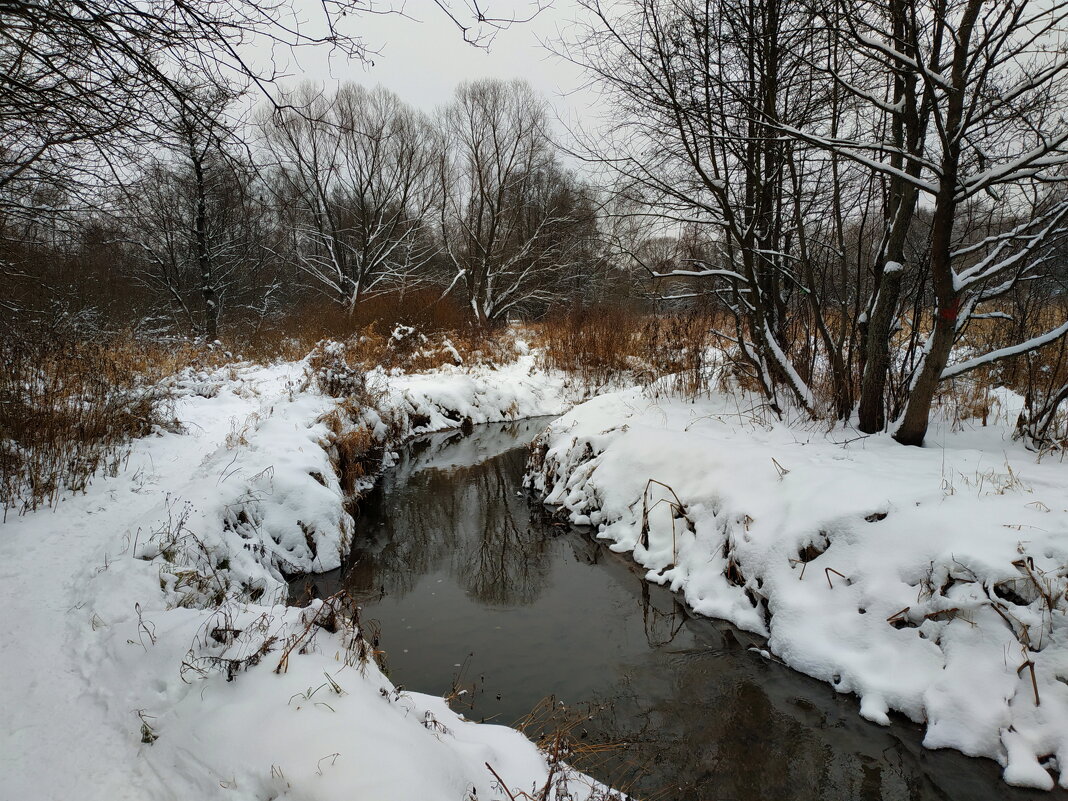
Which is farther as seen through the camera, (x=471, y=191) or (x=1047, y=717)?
(x=471, y=191)

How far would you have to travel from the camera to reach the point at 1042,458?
4.36m

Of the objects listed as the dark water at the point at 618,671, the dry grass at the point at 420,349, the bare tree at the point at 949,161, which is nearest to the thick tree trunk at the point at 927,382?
the bare tree at the point at 949,161

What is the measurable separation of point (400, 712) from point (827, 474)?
3764mm

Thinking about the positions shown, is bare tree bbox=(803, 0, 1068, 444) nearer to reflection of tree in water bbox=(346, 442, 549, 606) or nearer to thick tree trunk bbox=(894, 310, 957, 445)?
thick tree trunk bbox=(894, 310, 957, 445)

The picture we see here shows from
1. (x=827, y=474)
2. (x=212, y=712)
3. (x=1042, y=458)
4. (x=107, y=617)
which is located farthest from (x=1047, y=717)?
(x=107, y=617)

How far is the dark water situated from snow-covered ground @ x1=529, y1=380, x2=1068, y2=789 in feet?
0.68

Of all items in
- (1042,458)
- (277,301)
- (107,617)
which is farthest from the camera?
(277,301)

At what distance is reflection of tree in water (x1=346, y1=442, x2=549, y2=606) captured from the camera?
17.6 ft

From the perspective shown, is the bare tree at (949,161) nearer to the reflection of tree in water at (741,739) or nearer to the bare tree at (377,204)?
the reflection of tree in water at (741,739)

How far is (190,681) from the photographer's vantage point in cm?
253

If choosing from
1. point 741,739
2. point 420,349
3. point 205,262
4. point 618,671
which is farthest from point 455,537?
point 205,262

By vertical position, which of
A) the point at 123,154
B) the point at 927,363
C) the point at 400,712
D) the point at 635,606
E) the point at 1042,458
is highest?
the point at 123,154

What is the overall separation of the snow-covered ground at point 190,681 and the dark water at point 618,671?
0.74 metres

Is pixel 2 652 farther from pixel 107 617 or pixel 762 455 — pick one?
pixel 762 455
